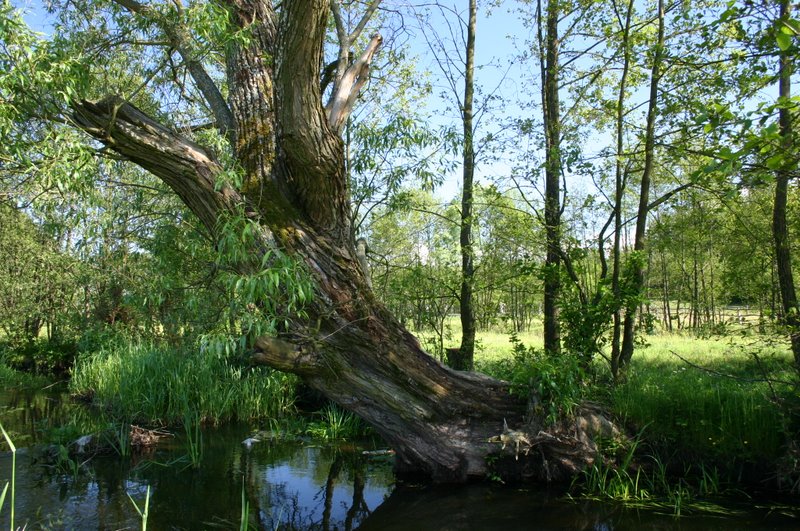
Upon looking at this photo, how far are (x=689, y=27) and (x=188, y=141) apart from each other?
706cm

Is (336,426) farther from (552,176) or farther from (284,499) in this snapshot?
(552,176)

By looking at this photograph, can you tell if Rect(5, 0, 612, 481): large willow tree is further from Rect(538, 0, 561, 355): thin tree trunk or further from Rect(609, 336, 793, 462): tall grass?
Rect(538, 0, 561, 355): thin tree trunk

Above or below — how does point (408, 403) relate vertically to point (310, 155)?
below

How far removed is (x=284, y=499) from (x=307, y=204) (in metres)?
3.05

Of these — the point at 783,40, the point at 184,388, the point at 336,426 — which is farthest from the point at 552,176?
the point at 184,388

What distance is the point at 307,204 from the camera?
19.1 feet

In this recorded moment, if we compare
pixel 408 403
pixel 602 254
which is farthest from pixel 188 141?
pixel 602 254

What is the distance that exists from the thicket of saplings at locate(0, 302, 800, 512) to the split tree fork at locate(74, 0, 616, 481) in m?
0.46

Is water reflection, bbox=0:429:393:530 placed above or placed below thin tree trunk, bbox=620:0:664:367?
below

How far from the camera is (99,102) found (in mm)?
5207

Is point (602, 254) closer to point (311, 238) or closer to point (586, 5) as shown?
point (586, 5)

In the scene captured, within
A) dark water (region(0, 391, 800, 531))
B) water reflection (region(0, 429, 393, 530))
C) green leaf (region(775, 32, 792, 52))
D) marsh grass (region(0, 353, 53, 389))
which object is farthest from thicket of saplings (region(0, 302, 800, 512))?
green leaf (region(775, 32, 792, 52))

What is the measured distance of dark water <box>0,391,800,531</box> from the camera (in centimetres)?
502

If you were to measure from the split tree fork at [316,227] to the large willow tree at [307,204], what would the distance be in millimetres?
12
